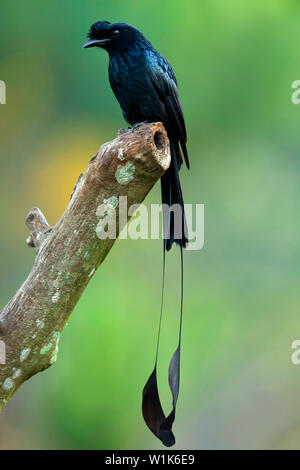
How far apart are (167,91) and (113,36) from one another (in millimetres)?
342

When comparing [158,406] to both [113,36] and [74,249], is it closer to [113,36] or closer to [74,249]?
[74,249]

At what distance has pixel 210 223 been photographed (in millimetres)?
5352

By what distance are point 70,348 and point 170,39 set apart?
9.42 feet

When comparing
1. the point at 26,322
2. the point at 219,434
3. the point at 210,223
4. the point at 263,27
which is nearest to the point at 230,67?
the point at 263,27

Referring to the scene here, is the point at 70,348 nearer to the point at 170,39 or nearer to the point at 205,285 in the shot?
the point at 205,285

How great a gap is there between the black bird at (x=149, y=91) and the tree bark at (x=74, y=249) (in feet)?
1.19

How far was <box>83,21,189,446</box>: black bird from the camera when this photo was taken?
2.36 m

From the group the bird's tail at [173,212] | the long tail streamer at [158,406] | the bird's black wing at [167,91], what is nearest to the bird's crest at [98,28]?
the bird's black wing at [167,91]

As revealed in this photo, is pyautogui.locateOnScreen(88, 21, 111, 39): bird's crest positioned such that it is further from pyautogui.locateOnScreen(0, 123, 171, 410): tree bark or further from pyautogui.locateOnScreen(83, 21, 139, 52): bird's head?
pyautogui.locateOnScreen(0, 123, 171, 410): tree bark

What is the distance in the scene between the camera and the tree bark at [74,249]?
1.91 meters

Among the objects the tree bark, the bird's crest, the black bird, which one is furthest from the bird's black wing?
the tree bark

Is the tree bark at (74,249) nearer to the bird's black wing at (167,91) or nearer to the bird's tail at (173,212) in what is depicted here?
the bird's tail at (173,212)

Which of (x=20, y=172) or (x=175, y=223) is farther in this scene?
(x=20, y=172)

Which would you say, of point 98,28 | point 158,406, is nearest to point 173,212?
point 158,406
